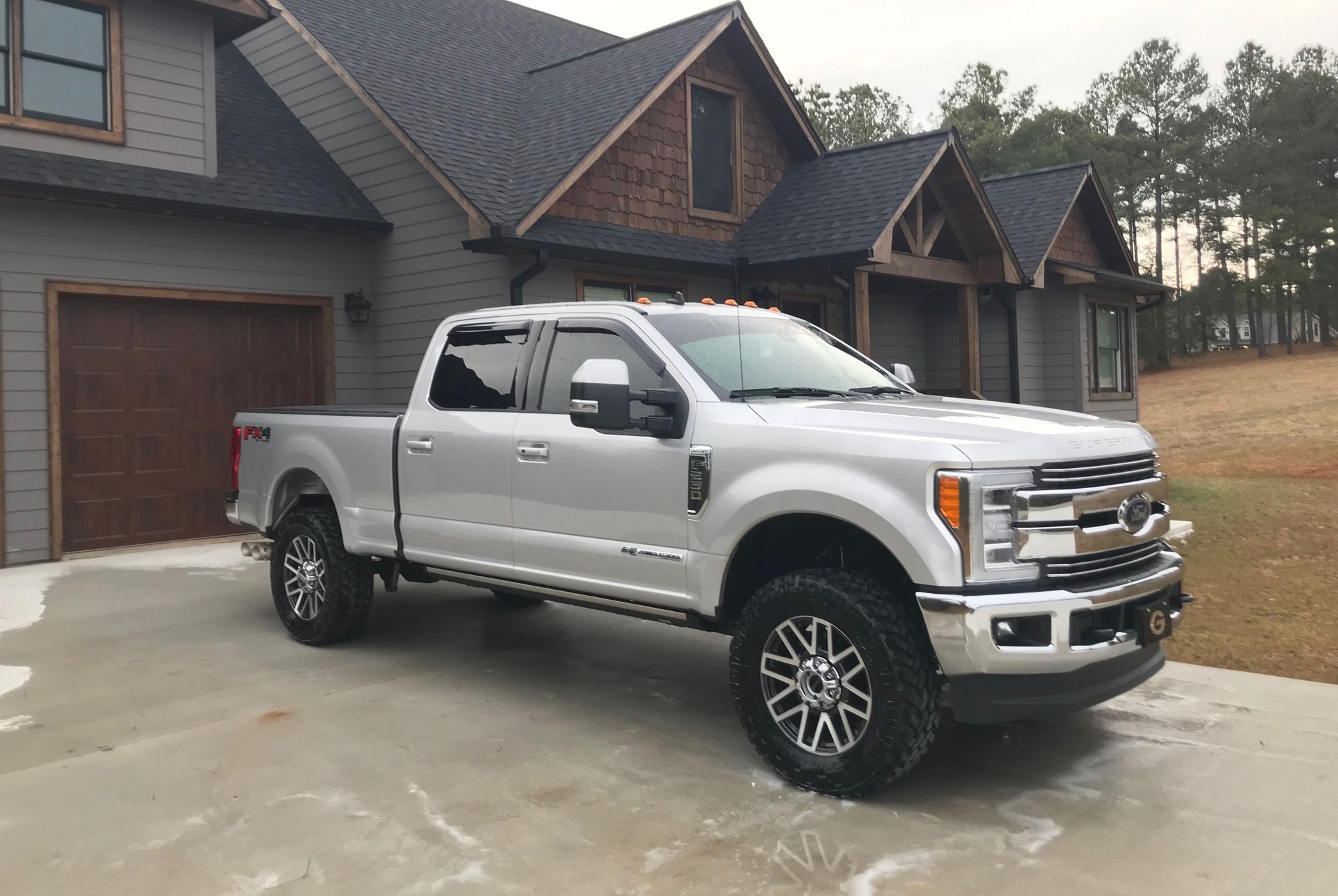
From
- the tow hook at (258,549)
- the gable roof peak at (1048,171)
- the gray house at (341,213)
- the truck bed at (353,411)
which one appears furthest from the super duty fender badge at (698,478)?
the gable roof peak at (1048,171)

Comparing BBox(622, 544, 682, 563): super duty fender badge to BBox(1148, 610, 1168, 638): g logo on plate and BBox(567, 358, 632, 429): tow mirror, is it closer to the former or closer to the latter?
BBox(567, 358, 632, 429): tow mirror

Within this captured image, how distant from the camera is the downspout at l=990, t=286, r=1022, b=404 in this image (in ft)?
53.1

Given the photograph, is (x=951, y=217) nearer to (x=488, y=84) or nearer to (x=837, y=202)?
(x=837, y=202)

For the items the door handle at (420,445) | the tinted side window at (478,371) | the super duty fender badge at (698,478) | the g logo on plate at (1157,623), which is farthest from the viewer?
the door handle at (420,445)

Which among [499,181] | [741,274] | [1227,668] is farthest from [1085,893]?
[741,274]

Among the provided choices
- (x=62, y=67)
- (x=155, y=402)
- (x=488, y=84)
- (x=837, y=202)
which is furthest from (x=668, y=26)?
(x=155, y=402)

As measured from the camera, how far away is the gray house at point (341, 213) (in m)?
10.4

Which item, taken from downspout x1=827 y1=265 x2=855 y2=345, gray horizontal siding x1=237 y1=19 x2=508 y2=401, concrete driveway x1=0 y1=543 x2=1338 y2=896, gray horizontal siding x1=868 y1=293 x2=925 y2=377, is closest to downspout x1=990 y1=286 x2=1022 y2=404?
gray horizontal siding x1=868 y1=293 x2=925 y2=377

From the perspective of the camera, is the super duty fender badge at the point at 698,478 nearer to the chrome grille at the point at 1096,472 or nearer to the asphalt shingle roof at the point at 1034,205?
the chrome grille at the point at 1096,472

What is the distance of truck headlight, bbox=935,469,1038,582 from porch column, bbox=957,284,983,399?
1053 centimetres

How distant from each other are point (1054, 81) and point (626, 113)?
165 ft

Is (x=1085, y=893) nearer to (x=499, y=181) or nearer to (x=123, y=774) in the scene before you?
(x=123, y=774)

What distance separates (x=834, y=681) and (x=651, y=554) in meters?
1.10

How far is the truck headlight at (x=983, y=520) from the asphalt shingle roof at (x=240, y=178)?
9137 mm
